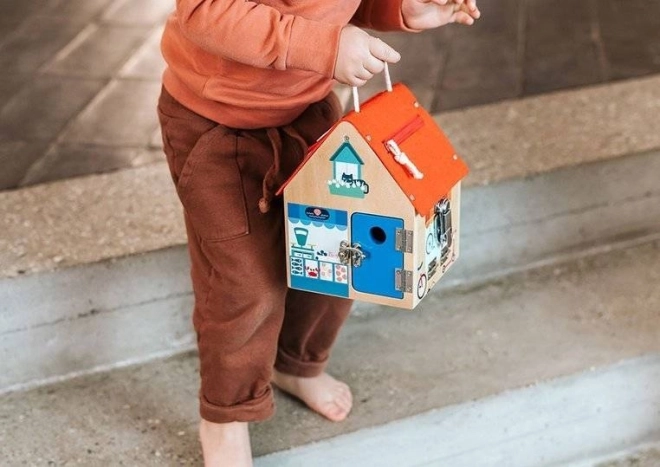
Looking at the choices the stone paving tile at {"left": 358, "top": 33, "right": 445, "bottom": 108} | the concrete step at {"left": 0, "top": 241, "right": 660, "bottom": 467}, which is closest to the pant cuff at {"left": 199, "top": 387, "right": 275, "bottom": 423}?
the concrete step at {"left": 0, "top": 241, "right": 660, "bottom": 467}

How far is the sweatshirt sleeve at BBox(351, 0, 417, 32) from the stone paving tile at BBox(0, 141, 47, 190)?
85 cm

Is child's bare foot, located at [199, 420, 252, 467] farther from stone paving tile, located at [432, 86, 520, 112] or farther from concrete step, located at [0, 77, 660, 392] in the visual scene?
stone paving tile, located at [432, 86, 520, 112]

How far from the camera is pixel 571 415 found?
4.82 ft

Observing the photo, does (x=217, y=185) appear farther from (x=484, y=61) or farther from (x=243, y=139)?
(x=484, y=61)

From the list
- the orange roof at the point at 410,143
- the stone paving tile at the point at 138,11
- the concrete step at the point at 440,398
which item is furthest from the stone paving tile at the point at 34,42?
the orange roof at the point at 410,143

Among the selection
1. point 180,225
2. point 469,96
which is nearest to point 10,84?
point 180,225

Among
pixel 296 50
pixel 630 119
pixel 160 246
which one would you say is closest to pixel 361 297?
pixel 296 50

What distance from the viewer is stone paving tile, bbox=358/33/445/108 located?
2082mm

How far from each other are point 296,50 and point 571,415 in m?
0.79

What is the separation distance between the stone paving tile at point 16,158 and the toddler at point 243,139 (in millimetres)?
690

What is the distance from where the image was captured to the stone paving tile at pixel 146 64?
2223 mm

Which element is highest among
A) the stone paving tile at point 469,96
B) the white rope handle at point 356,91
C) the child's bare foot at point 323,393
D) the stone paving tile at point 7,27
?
the white rope handle at point 356,91

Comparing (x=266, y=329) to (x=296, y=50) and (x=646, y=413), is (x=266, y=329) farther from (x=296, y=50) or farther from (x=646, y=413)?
(x=646, y=413)

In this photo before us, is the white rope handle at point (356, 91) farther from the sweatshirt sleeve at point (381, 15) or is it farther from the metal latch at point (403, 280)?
the metal latch at point (403, 280)
